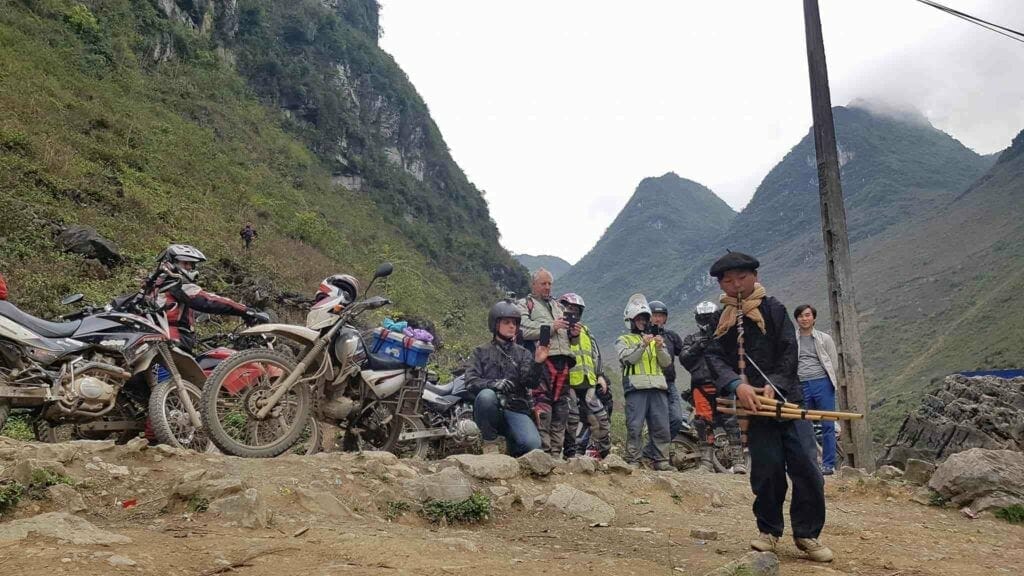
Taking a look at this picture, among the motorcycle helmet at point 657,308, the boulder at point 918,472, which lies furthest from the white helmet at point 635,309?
the boulder at point 918,472

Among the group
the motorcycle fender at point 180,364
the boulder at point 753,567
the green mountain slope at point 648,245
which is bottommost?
the boulder at point 753,567

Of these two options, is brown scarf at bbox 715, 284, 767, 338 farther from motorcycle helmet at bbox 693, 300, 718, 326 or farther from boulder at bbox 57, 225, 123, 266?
boulder at bbox 57, 225, 123, 266

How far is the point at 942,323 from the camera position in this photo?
46.6 metres

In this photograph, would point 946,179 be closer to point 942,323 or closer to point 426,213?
point 942,323

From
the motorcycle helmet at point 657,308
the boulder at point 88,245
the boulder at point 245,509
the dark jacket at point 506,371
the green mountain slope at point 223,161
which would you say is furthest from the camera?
the green mountain slope at point 223,161

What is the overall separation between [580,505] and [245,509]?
2286mm

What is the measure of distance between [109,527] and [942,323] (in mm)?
54125

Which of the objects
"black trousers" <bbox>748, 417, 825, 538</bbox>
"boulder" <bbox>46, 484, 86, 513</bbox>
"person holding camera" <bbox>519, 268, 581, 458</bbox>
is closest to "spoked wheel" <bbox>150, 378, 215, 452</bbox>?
"boulder" <bbox>46, 484, 86, 513</bbox>

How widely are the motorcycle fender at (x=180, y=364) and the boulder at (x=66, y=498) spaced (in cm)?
152

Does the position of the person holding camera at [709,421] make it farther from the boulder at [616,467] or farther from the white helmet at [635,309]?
the boulder at [616,467]

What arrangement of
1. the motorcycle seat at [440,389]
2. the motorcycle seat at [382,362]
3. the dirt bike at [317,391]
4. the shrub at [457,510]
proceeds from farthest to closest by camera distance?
the motorcycle seat at [440,389] < the motorcycle seat at [382,362] < the dirt bike at [317,391] < the shrub at [457,510]

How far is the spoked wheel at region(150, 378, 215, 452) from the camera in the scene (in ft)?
14.9

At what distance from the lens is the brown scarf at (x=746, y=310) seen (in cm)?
389

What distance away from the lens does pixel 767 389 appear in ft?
12.2
